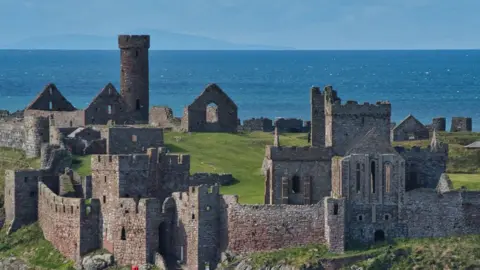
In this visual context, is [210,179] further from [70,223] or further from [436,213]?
[436,213]

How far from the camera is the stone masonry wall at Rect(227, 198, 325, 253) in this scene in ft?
223

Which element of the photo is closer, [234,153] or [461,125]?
[234,153]

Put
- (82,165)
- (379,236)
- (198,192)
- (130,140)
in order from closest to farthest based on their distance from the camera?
1. (198,192)
2. (379,236)
3. (82,165)
4. (130,140)

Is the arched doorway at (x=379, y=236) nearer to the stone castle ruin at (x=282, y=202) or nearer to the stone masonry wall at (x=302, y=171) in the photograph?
the stone castle ruin at (x=282, y=202)

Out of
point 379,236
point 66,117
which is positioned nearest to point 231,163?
point 66,117

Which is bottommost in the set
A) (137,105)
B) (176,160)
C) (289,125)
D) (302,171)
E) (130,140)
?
(302,171)

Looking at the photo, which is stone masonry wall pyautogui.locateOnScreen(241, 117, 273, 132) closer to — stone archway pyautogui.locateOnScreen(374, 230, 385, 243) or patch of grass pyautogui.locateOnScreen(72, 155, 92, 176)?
patch of grass pyautogui.locateOnScreen(72, 155, 92, 176)

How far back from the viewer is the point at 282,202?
7006 cm

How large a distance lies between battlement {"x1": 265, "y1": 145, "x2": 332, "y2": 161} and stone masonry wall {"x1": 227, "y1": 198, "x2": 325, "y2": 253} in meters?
2.82

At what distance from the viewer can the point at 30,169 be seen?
77.4 meters

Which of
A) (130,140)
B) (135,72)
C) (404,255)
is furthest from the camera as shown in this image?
(135,72)

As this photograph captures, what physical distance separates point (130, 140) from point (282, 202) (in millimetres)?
12138

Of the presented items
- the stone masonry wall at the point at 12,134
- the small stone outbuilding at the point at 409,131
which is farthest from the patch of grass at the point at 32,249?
the small stone outbuilding at the point at 409,131

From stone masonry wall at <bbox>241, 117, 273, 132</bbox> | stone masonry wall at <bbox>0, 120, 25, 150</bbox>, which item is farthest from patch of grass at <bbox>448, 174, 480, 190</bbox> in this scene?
stone masonry wall at <bbox>0, 120, 25, 150</bbox>
